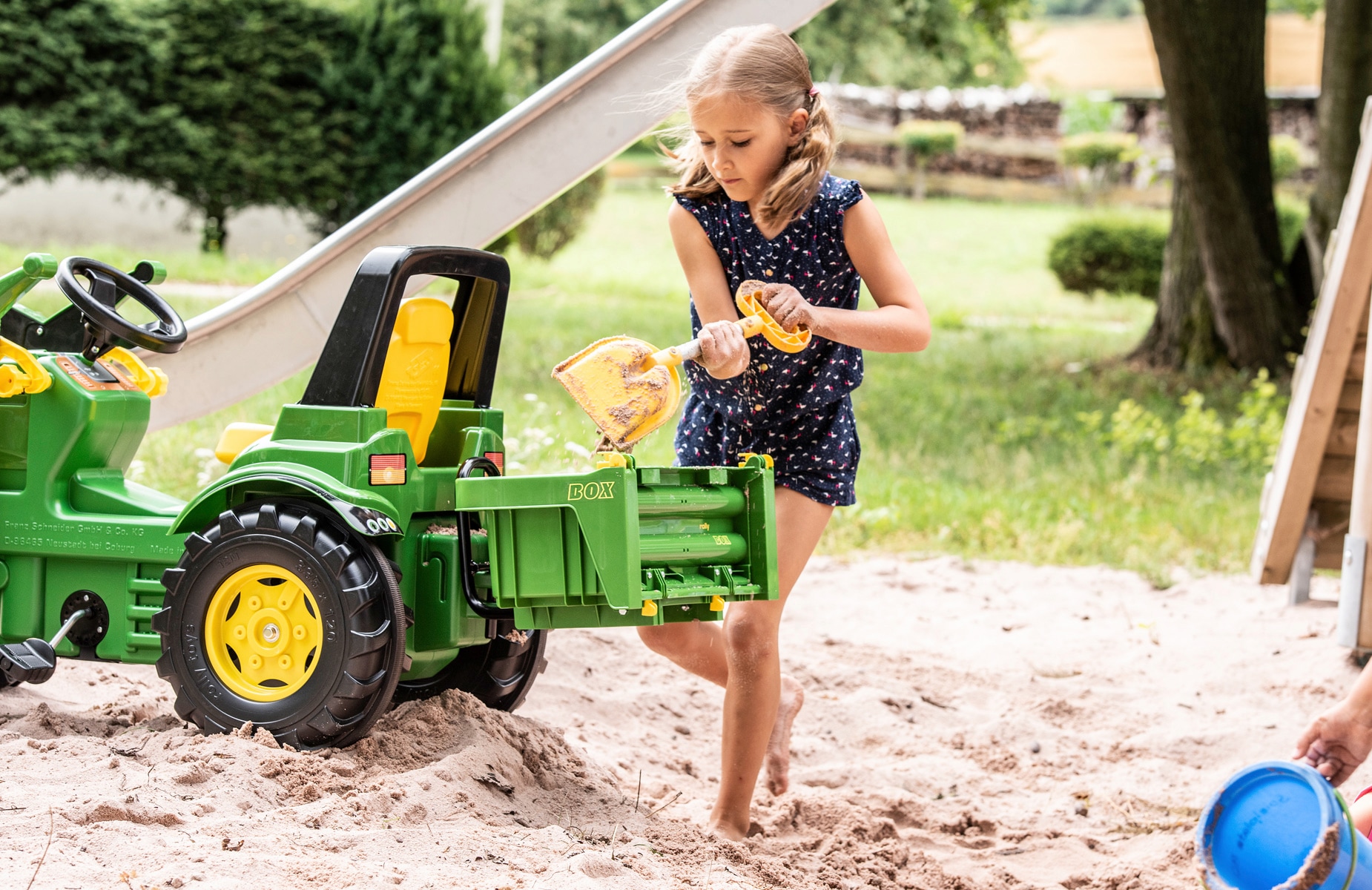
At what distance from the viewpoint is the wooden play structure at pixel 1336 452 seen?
402 centimetres

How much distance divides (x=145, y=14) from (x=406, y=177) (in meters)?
3.12

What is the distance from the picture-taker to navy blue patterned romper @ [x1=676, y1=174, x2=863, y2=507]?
290 centimetres

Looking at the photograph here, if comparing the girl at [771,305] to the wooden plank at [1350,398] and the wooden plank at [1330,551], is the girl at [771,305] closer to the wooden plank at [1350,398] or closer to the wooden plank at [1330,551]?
the wooden plank at [1350,398]

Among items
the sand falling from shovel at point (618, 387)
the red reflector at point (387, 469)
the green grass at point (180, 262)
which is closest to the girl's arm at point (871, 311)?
the sand falling from shovel at point (618, 387)

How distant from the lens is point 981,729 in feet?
12.9

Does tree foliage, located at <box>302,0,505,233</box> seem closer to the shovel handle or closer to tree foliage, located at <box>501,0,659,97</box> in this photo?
the shovel handle

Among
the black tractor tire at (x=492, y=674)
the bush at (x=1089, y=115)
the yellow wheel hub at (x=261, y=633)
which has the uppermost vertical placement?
the bush at (x=1089, y=115)

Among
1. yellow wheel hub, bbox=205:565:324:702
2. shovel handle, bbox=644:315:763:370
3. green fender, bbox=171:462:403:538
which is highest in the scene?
shovel handle, bbox=644:315:763:370

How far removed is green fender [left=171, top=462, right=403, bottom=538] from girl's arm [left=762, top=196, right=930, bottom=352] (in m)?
0.82

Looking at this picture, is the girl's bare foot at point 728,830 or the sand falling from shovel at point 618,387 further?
the girl's bare foot at point 728,830

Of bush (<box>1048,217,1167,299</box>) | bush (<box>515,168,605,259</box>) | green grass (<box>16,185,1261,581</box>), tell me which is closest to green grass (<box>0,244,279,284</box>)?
green grass (<box>16,185,1261,581</box>)

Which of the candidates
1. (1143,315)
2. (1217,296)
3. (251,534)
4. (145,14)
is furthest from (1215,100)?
(145,14)

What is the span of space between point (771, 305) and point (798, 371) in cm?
44

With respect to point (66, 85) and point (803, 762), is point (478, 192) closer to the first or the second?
point (803, 762)
